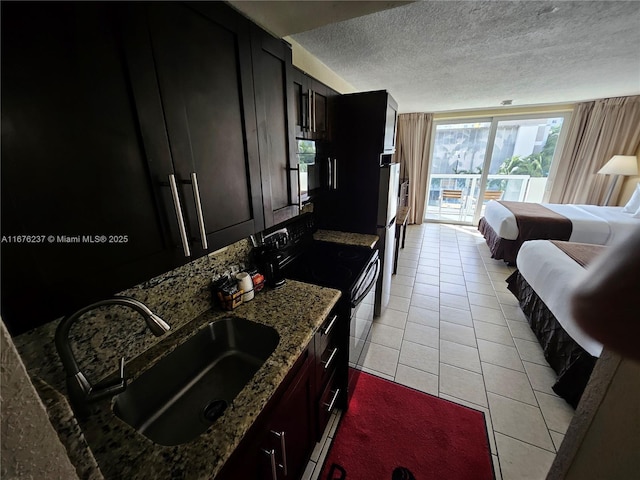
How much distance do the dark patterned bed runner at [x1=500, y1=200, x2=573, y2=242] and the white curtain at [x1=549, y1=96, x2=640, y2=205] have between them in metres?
1.65

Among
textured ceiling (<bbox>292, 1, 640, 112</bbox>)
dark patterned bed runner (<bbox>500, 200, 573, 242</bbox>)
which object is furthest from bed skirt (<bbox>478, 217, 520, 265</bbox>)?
textured ceiling (<bbox>292, 1, 640, 112</bbox>)

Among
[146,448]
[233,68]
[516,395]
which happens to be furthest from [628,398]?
[233,68]

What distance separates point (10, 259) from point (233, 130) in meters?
0.69

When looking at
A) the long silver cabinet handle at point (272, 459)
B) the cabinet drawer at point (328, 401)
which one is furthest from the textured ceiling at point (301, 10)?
the cabinet drawer at point (328, 401)

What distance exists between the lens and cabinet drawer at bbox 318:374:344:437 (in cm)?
136

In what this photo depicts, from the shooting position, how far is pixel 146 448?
0.66 meters

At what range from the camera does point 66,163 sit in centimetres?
53

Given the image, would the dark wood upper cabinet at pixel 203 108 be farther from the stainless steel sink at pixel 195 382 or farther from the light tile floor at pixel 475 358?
the light tile floor at pixel 475 358

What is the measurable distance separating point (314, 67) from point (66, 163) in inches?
88.1

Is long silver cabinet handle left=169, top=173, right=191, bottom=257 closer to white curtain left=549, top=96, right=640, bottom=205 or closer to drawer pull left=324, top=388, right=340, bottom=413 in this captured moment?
drawer pull left=324, top=388, right=340, bottom=413

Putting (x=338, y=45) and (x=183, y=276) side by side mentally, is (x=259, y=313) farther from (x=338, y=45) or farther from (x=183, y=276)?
(x=338, y=45)

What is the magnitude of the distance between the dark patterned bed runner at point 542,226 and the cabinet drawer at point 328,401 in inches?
136

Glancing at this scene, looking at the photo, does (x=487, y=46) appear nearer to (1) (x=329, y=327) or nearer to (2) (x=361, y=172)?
(2) (x=361, y=172)

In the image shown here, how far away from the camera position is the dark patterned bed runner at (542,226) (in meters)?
3.35
